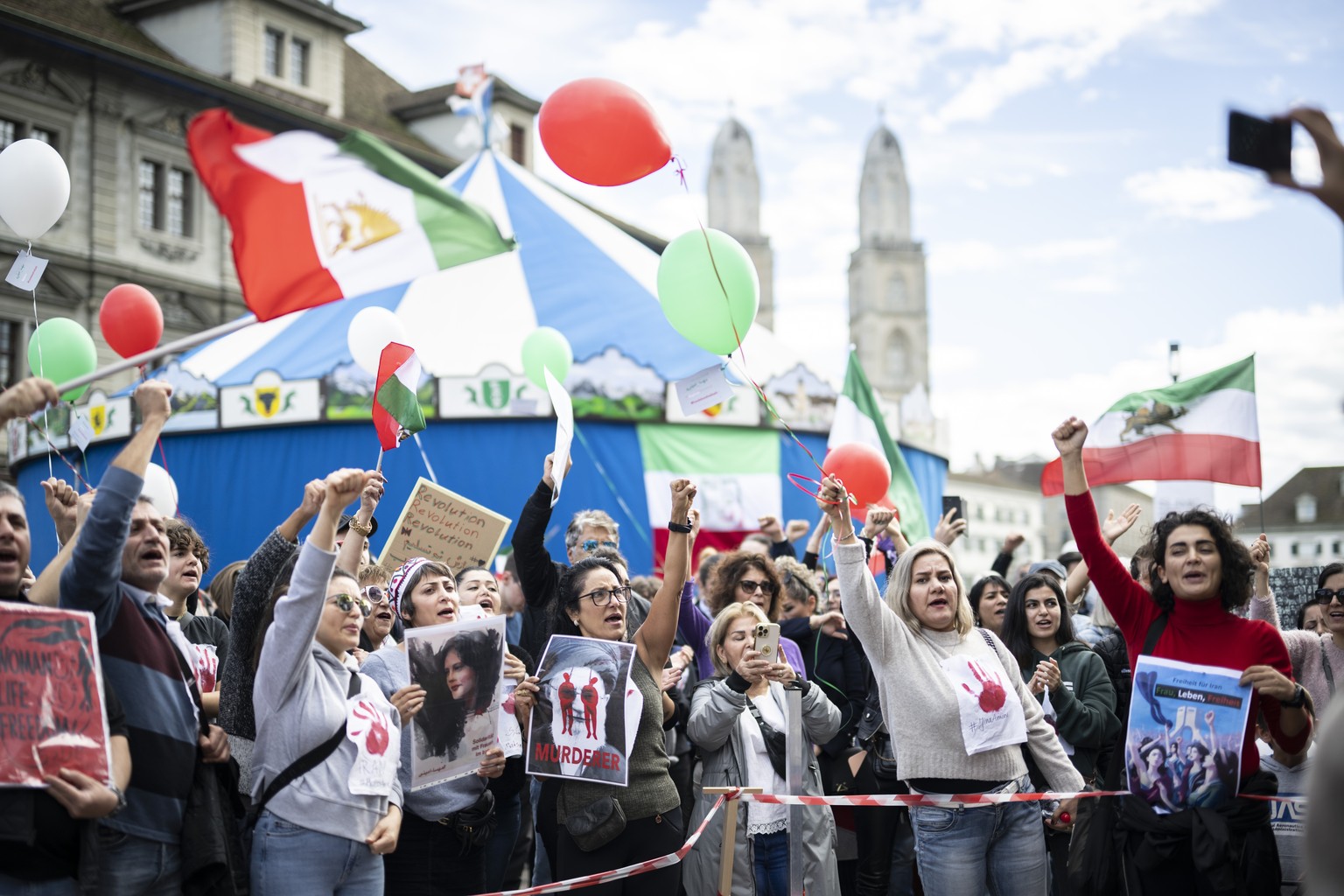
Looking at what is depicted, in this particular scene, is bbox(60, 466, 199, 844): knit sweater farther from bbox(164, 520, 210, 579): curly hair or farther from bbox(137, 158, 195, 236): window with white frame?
bbox(137, 158, 195, 236): window with white frame

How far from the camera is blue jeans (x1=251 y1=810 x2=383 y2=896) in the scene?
3629mm

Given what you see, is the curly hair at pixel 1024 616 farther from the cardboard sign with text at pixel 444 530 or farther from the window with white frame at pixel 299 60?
the window with white frame at pixel 299 60

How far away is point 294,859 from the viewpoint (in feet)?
11.9

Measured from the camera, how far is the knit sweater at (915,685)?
14.4 feet

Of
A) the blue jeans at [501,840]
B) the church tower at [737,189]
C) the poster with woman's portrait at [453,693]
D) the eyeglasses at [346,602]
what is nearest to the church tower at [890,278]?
the church tower at [737,189]

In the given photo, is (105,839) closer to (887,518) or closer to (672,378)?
(887,518)

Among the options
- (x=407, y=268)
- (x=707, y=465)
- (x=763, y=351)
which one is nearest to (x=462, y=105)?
(x=763, y=351)

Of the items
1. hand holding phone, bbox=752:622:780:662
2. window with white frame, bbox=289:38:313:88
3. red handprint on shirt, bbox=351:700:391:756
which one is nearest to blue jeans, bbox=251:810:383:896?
red handprint on shirt, bbox=351:700:391:756

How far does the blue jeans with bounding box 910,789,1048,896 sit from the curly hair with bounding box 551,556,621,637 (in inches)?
58.9

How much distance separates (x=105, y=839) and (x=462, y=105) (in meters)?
15.5

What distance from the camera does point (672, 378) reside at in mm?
13625

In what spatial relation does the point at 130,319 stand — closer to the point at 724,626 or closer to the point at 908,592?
the point at 724,626

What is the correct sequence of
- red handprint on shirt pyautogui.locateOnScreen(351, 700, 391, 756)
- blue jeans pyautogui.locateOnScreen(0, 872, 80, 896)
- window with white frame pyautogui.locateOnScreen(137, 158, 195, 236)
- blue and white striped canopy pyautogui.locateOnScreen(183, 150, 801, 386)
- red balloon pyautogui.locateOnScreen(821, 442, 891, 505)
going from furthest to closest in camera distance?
window with white frame pyautogui.locateOnScreen(137, 158, 195, 236) → blue and white striped canopy pyautogui.locateOnScreen(183, 150, 801, 386) → red balloon pyautogui.locateOnScreen(821, 442, 891, 505) → red handprint on shirt pyautogui.locateOnScreen(351, 700, 391, 756) → blue jeans pyautogui.locateOnScreen(0, 872, 80, 896)

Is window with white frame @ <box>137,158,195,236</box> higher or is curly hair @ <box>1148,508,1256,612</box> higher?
window with white frame @ <box>137,158,195,236</box>
